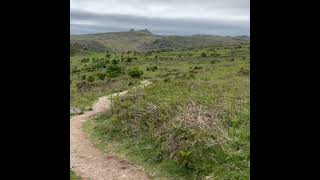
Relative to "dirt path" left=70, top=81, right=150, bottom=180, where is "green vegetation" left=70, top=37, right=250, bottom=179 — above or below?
above

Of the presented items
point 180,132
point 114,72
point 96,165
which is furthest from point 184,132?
point 114,72

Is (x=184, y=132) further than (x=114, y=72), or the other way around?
(x=114, y=72)

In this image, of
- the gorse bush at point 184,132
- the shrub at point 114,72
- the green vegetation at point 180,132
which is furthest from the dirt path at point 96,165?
the shrub at point 114,72

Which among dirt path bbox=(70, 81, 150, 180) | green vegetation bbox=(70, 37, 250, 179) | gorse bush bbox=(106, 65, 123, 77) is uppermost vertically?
gorse bush bbox=(106, 65, 123, 77)

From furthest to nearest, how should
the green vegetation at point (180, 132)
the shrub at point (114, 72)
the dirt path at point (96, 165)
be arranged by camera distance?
1. the shrub at point (114, 72)
2. the dirt path at point (96, 165)
3. the green vegetation at point (180, 132)

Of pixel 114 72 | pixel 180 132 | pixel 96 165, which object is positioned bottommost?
pixel 96 165

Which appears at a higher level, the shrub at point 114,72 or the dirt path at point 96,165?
the shrub at point 114,72

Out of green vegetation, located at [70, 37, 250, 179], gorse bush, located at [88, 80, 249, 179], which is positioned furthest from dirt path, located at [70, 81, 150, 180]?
gorse bush, located at [88, 80, 249, 179]

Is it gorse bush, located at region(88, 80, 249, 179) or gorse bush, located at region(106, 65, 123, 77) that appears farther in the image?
gorse bush, located at region(106, 65, 123, 77)

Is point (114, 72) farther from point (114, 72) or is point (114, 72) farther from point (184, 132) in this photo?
point (184, 132)

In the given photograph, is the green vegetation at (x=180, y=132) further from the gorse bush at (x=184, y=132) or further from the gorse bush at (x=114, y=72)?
the gorse bush at (x=114, y=72)

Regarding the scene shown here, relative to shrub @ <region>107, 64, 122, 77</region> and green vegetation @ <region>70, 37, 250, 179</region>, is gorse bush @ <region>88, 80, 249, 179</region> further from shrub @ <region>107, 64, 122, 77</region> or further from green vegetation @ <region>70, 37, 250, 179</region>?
shrub @ <region>107, 64, 122, 77</region>

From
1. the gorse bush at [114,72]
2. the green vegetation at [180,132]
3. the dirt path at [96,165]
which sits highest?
the gorse bush at [114,72]
